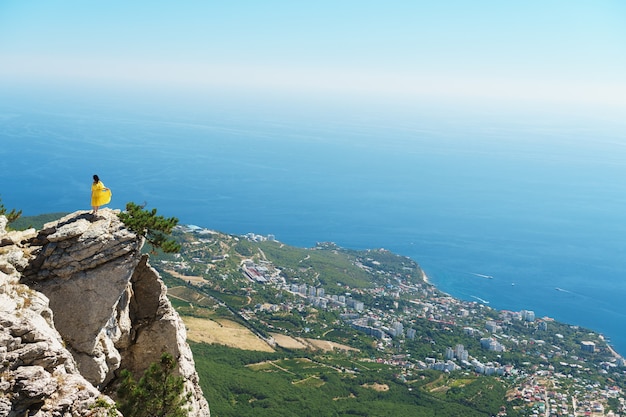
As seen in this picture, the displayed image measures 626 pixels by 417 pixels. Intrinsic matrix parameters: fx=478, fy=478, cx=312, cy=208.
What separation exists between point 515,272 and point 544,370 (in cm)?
5594

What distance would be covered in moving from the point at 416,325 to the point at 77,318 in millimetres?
83925

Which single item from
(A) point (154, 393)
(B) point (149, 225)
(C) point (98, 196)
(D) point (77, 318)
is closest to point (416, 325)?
(A) point (154, 393)

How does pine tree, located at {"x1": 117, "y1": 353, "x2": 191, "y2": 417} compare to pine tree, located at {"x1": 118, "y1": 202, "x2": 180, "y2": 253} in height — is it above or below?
below

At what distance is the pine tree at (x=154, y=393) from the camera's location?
39.1 feet

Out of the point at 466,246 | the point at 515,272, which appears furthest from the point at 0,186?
the point at 515,272

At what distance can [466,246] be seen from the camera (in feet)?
473

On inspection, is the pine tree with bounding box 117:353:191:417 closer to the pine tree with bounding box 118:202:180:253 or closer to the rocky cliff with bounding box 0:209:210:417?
the rocky cliff with bounding box 0:209:210:417

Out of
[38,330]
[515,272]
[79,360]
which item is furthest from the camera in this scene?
[515,272]

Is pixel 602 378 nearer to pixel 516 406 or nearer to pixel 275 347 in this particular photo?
pixel 516 406

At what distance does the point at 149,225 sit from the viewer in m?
13.1

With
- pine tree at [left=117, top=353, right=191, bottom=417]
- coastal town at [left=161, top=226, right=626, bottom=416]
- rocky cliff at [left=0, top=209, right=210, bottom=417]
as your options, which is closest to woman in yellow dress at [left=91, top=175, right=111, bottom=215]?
rocky cliff at [left=0, top=209, right=210, bottom=417]

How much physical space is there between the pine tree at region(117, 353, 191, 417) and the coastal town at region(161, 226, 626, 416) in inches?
2196

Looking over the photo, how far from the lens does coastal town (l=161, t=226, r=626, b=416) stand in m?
67.2

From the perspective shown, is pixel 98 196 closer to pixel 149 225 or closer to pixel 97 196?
pixel 97 196
